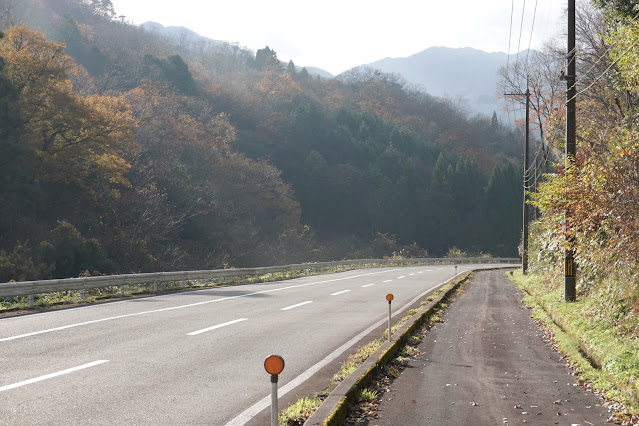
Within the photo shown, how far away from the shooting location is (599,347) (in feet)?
29.0

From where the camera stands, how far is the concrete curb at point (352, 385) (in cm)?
557

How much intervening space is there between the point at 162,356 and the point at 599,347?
6591mm

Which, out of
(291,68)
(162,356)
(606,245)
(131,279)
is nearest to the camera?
(162,356)

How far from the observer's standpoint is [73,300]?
53.5 feet

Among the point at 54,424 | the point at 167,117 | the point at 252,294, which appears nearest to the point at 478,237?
the point at 167,117

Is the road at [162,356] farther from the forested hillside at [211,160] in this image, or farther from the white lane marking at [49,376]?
the forested hillside at [211,160]

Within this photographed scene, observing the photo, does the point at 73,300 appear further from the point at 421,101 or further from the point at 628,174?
the point at 421,101

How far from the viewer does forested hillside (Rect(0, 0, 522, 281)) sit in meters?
34.9

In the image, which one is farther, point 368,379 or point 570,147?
point 570,147

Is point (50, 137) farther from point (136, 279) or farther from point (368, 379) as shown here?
point (368, 379)

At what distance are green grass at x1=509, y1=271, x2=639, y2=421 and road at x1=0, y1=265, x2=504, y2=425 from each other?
12.0 feet

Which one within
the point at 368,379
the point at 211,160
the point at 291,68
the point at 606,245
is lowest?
the point at 368,379

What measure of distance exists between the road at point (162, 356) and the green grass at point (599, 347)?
3663 millimetres

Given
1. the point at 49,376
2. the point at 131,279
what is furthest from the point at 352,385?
the point at 131,279
